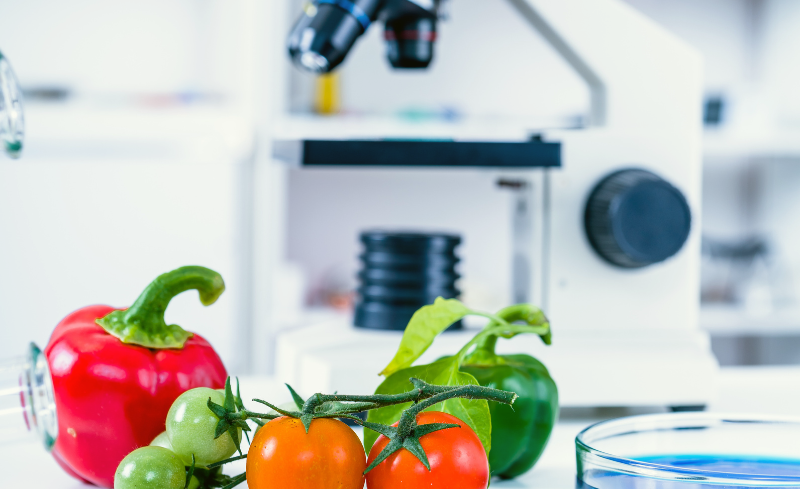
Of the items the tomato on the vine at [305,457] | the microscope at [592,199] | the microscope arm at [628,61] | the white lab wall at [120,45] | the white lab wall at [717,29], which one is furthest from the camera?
the white lab wall at [717,29]

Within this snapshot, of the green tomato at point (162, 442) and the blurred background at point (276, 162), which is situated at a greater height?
the blurred background at point (276, 162)

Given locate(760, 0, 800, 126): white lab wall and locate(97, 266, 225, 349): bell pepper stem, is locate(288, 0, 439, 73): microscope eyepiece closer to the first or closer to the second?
locate(97, 266, 225, 349): bell pepper stem

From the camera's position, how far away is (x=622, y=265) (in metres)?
0.77

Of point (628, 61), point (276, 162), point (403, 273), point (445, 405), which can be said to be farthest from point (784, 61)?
point (445, 405)

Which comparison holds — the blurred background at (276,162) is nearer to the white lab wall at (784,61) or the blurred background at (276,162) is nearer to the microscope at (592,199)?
the white lab wall at (784,61)

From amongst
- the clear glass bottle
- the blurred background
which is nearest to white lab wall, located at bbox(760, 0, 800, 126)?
the blurred background

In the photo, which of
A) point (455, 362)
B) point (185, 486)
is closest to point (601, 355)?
point (455, 362)

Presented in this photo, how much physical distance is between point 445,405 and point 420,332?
6cm

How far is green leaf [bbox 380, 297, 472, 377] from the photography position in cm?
47

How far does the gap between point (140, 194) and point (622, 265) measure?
1.25 metres

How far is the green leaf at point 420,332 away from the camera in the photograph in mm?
475

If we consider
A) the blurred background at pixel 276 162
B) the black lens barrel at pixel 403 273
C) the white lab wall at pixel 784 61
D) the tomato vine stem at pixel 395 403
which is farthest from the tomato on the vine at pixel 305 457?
the white lab wall at pixel 784 61

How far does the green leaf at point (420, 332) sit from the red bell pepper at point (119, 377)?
0.12 m

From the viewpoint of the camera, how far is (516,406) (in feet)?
1.63
